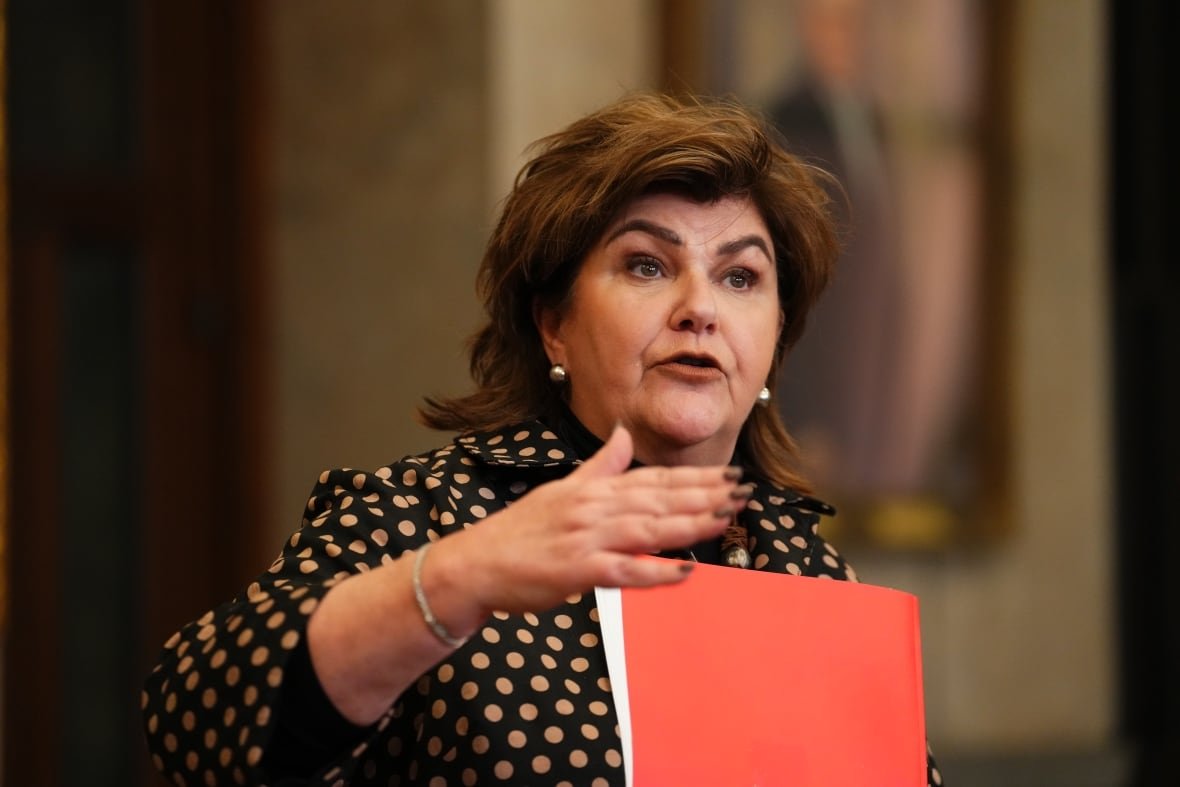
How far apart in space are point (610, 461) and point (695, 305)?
59 centimetres

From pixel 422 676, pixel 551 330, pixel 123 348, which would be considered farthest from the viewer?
pixel 123 348

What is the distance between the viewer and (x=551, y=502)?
5.55 feet

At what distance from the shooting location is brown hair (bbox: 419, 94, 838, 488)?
233cm

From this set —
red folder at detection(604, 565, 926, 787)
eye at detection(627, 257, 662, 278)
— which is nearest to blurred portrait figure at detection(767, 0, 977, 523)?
eye at detection(627, 257, 662, 278)

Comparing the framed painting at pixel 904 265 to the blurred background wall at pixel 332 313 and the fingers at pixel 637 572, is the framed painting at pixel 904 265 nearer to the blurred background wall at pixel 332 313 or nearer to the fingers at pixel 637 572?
the blurred background wall at pixel 332 313

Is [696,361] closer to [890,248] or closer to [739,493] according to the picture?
[739,493]

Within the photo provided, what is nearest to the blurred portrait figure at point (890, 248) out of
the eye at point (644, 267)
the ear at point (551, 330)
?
the ear at point (551, 330)

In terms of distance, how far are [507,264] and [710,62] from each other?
119 inches

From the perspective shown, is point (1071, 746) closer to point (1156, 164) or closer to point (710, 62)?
point (1156, 164)

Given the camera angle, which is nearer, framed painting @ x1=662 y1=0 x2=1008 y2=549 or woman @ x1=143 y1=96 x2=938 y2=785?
woman @ x1=143 y1=96 x2=938 y2=785

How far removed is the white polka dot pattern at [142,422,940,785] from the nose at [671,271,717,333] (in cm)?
24

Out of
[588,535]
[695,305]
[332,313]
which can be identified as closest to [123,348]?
[332,313]

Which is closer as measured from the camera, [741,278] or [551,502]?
[551,502]

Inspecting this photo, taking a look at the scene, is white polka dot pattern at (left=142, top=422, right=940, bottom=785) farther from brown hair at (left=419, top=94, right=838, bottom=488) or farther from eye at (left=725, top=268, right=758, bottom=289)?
eye at (left=725, top=268, right=758, bottom=289)
